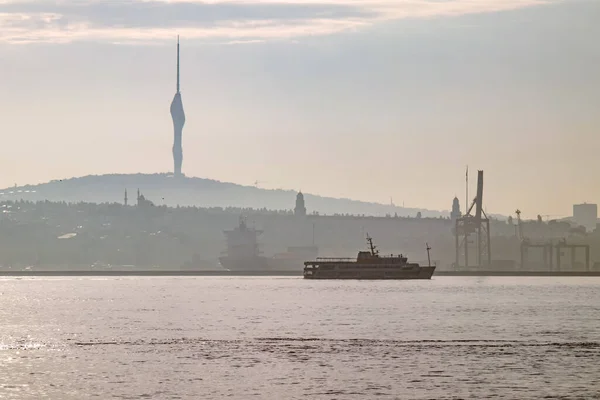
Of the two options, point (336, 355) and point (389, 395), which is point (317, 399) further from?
point (336, 355)

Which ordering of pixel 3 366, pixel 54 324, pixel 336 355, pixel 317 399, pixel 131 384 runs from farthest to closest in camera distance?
pixel 54 324 < pixel 336 355 < pixel 3 366 < pixel 131 384 < pixel 317 399

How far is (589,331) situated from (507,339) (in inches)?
681

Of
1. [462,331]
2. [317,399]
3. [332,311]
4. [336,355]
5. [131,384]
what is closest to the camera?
[317,399]

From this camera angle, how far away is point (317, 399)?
87.3 metres

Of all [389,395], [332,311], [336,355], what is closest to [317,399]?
[389,395]

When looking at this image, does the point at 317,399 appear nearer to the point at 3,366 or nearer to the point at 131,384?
the point at 131,384

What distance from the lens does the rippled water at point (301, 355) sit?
303ft

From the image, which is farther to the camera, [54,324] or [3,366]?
[54,324]

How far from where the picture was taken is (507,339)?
433ft

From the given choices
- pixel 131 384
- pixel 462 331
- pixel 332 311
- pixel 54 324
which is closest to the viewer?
pixel 131 384

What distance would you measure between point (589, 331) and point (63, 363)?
64.1m

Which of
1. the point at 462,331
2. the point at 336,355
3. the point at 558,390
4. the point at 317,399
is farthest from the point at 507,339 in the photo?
the point at 317,399

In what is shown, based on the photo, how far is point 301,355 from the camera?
115 m

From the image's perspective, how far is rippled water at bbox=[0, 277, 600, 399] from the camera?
9244cm
